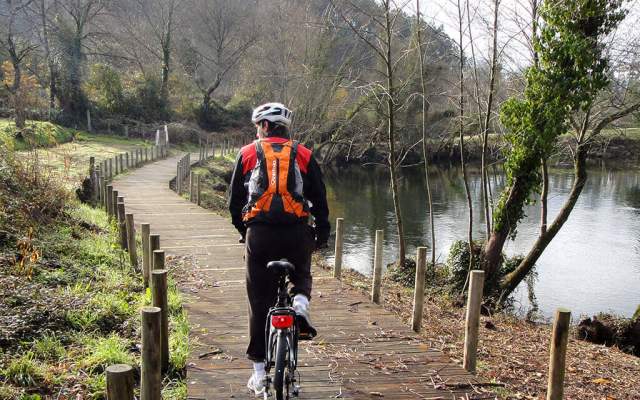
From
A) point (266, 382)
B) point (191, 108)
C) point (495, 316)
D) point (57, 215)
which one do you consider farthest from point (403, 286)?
point (191, 108)

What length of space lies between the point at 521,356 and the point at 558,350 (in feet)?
11.2

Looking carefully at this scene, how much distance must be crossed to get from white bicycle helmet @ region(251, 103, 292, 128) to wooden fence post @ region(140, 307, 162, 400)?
1463 mm

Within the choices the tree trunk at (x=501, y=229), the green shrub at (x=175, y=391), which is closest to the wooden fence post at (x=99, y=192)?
the tree trunk at (x=501, y=229)

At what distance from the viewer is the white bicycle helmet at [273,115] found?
3.84 meters

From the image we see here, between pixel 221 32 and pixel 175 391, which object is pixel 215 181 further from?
pixel 221 32

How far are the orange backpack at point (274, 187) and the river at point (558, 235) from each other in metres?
10.1

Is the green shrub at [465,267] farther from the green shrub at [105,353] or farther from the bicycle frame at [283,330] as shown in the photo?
the bicycle frame at [283,330]

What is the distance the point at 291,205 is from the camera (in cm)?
370

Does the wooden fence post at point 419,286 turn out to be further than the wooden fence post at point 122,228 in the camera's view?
No

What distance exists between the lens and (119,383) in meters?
2.46

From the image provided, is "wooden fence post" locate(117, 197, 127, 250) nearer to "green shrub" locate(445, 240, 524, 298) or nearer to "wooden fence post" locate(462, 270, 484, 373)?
"wooden fence post" locate(462, 270, 484, 373)

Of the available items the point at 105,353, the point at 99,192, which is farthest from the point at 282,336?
Result: the point at 99,192

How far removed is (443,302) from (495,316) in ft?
3.41

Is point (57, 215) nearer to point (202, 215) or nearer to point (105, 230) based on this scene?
point (105, 230)
